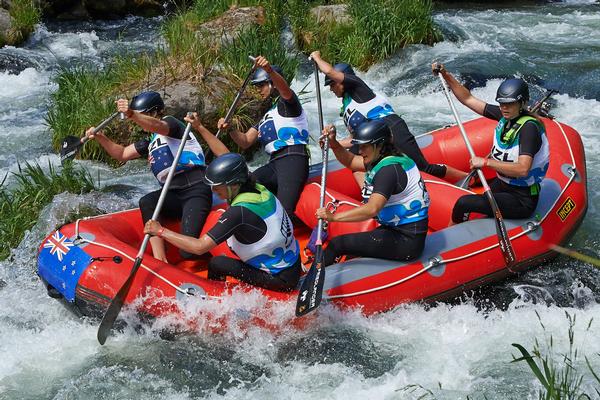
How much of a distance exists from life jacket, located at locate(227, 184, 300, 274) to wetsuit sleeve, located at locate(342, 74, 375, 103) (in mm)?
1795

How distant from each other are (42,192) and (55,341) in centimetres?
204

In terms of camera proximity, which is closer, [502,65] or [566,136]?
[566,136]

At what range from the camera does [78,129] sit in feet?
28.7

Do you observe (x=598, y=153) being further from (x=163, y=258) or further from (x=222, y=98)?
(x=163, y=258)

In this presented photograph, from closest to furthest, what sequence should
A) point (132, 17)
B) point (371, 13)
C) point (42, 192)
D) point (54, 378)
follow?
1. point (54, 378)
2. point (42, 192)
3. point (371, 13)
4. point (132, 17)

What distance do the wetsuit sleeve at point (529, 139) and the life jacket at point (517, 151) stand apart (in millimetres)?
40

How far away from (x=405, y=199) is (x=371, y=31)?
624 centimetres

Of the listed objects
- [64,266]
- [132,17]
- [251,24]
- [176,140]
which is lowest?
[132,17]

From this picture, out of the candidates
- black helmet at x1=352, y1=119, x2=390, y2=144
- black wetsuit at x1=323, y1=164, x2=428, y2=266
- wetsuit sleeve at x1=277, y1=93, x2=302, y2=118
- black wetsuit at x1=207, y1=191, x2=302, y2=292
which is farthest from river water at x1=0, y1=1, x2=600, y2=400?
wetsuit sleeve at x1=277, y1=93, x2=302, y2=118

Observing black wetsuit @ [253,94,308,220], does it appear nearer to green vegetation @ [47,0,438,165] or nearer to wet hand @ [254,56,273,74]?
wet hand @ [254,56,273,74]

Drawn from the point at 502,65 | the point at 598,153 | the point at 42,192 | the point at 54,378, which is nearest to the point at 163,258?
the point at 54,378

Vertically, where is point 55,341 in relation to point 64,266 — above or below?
below

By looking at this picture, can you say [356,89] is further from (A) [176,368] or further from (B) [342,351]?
(A) [176,368]

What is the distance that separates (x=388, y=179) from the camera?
5.29m
